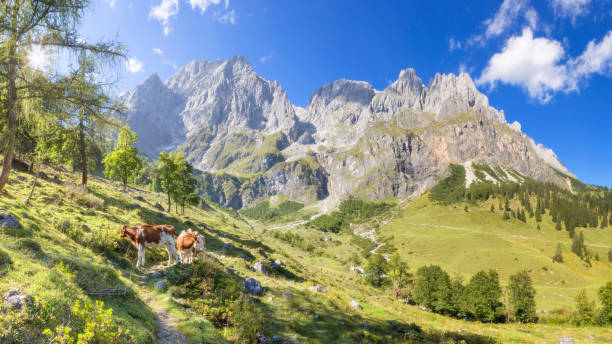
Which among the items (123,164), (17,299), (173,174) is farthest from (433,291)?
(17,299)

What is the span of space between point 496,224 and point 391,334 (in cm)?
23137

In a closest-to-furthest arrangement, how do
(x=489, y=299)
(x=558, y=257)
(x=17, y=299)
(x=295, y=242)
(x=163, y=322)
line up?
(x=17, y=299)
(x=163, y=322)
(x=489, y=299)
(x=558, y=257)
(x=295, y=242)

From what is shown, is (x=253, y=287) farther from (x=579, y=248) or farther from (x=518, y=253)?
(x=579, y=248)

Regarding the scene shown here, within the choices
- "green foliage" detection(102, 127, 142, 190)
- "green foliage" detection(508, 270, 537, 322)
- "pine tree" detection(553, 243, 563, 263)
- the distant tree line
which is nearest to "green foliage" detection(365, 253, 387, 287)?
the distant tree line

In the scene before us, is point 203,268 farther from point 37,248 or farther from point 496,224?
point 496,224

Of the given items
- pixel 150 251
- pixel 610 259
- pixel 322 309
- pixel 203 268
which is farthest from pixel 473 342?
pixel 610 259

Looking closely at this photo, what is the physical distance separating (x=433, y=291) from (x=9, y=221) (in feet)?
303

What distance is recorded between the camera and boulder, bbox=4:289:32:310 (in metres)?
5.16

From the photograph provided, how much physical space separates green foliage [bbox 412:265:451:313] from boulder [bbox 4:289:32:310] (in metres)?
89.3

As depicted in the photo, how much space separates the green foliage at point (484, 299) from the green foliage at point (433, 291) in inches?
220

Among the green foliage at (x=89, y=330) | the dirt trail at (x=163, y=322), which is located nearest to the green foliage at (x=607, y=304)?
the dirt trail at (x=163, y=322)

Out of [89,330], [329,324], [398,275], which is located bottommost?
[398,275]

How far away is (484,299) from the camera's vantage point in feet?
218

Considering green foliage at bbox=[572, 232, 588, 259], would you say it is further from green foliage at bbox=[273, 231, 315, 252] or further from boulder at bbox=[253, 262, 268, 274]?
boulder at bbox=[253, 262, 268, 274]
